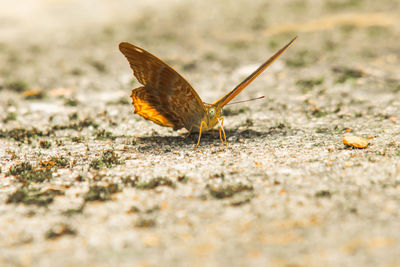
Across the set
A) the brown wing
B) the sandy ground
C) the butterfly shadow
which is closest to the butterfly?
the brown wing

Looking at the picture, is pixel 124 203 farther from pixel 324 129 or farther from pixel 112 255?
pixel 324 129

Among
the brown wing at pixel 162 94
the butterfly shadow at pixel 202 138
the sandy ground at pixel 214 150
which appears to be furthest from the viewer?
the butterfly shadow at pixel 202 138

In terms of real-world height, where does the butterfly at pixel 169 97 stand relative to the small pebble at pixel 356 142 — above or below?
above

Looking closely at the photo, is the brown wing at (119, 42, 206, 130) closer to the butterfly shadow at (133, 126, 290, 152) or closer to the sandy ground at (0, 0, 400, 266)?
the butterfly shadow at (133, 126, 290, 152)

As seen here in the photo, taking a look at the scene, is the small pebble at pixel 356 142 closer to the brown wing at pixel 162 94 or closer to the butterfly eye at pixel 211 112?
the butterfly eye at pixel 211 112

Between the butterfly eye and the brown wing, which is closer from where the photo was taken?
the brown wing

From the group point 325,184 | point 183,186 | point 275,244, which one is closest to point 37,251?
point 183,186

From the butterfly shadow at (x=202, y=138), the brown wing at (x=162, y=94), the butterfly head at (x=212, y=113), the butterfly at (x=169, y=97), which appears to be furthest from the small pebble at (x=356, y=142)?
the brown wing at (x=162, y=94)
